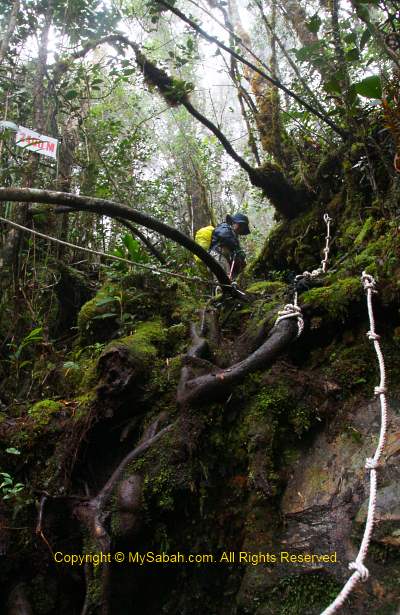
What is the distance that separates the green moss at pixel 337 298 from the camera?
269cm

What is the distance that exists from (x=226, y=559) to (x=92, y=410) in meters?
1.24

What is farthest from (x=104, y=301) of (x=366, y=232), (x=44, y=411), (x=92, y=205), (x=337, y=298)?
(x=366, y=232)

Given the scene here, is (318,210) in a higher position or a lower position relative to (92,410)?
higher

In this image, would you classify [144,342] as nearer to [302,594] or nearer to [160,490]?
[160,490]

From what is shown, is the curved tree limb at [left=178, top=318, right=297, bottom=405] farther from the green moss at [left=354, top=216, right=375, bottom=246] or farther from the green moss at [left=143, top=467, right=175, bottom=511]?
the green moss at [left=354, top=216, right=375, bottom=246]

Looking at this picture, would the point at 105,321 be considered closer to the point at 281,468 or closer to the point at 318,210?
the point at 281,468

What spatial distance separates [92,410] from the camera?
2785 millimetres

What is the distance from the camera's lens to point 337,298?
2.77 m

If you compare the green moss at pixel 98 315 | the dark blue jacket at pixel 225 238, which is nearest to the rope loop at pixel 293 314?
the green moss at pixel 98 315

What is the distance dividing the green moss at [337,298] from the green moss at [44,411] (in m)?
1.98

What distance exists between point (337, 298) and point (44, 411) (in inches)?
88.5

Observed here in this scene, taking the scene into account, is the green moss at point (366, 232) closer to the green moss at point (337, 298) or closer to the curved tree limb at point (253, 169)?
the green moss at point (337, 298)

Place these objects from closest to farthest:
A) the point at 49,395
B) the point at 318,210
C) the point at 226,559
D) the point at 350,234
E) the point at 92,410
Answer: the point at 226,559, the point at 92,410, the point at 49,395, the point at 350,234, the point at 318,210

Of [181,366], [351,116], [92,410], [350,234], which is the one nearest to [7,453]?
[92,410]
